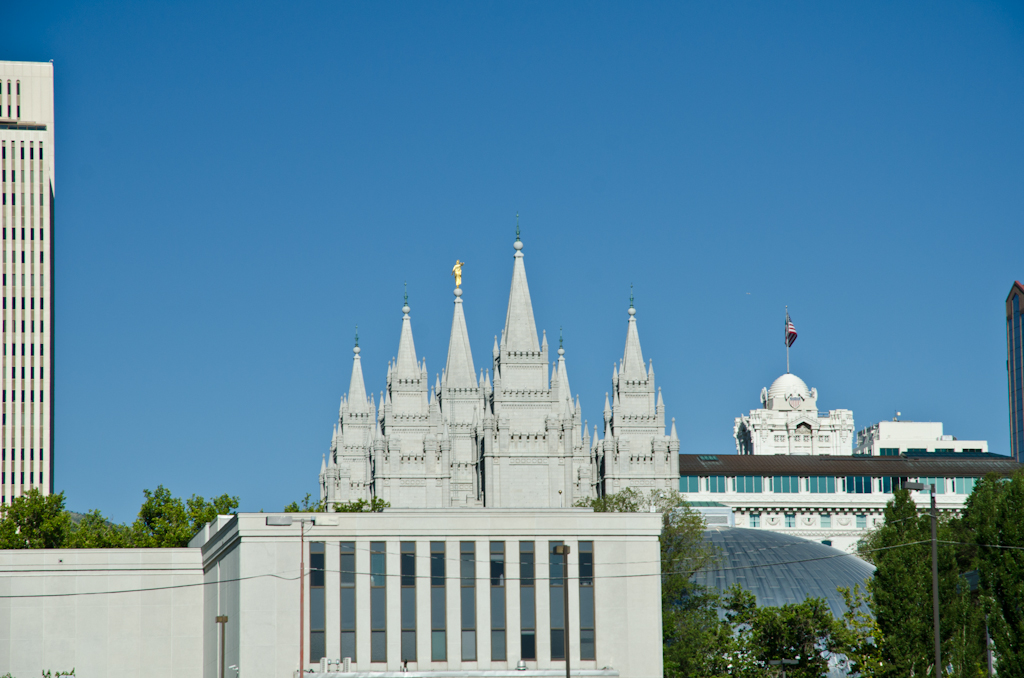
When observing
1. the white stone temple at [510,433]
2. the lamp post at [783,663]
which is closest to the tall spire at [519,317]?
the white stone temple at [510,433]

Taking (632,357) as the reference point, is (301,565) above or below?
below

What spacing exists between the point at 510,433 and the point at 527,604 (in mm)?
73377

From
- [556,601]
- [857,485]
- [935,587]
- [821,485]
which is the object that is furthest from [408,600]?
[857,485]

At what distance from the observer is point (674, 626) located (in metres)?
70.3

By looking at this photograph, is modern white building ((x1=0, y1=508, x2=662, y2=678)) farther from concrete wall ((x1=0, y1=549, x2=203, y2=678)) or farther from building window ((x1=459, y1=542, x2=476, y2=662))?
concrete wall ((x1=0, y1=549, x2=203, y2=678))

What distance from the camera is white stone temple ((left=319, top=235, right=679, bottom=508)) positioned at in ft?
433

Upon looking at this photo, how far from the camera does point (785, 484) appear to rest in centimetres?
17138

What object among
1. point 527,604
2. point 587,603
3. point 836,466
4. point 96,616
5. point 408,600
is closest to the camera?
point 408,600

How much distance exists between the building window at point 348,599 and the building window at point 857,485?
122 meters

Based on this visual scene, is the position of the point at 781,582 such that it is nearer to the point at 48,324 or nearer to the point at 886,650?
the point at 886,650

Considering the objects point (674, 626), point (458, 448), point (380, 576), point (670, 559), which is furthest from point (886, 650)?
point (458, 448)

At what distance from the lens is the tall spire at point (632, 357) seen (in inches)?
5630

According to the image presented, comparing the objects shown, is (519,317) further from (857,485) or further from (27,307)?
(857,485)

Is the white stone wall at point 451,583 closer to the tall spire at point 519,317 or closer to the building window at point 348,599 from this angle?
the building window at point 348,599
